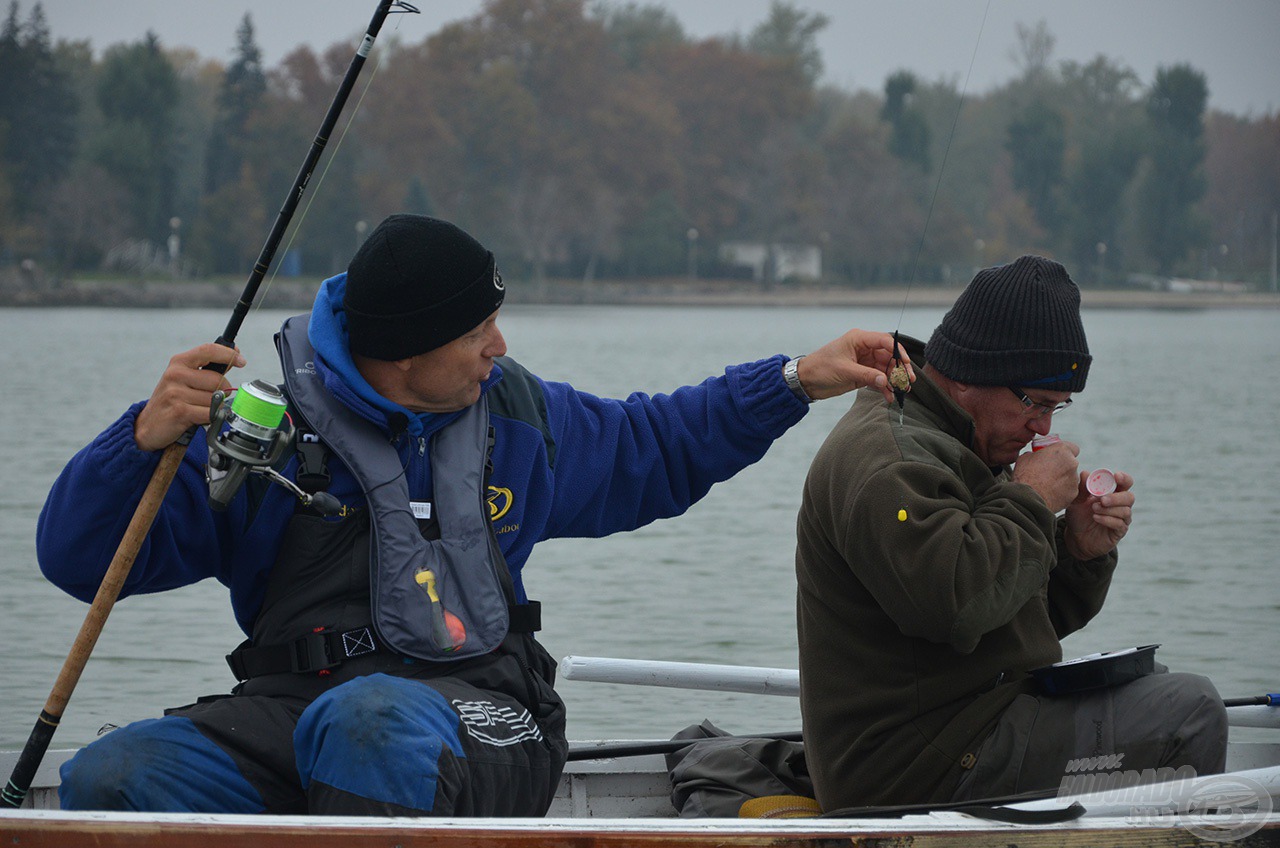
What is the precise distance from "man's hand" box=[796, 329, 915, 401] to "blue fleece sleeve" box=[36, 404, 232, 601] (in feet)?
4.14

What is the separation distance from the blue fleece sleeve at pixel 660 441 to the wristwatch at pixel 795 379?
13 mm

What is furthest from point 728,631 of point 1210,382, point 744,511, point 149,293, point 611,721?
point 149,293

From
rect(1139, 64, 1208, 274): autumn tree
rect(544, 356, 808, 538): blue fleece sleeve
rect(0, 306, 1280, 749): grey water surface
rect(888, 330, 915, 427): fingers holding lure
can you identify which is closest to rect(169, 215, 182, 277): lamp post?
rect(0, 306, 1280, 749): grey water surface

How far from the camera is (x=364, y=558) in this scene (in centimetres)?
273

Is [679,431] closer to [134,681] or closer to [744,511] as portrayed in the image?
[134,681]

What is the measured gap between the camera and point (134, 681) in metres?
7.59

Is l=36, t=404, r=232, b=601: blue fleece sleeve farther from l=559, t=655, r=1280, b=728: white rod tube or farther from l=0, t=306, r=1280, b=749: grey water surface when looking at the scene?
l=0, t=306, r=1280, b=749: grey water surface

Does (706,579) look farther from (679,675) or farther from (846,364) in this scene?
(846,364)

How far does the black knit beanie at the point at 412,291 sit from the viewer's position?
9.16 feet

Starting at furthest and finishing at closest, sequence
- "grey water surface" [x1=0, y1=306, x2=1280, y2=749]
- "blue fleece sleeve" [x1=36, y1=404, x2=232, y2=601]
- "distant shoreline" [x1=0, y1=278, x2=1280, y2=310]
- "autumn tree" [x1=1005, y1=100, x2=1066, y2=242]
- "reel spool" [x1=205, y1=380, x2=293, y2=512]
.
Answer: "distant shoreline" [x1=0, y1=278, x2=1280, y2=310]
"autumn tree" [x1=1005, y1=100, x2=1066, y2=242]
"grey water surface" [x1=0, y1=306, x2=1280, y2=749]
"blue fleece sleeve" [x1=36, y1=404, x2=232, y2=601]
"reel spool" [x1=205, y1=380, x2=293, y2=512]

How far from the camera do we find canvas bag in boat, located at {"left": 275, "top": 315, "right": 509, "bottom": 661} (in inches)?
104

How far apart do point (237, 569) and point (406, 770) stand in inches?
24.2

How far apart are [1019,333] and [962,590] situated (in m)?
0.55

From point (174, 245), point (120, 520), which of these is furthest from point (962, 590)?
point (174, 245)
